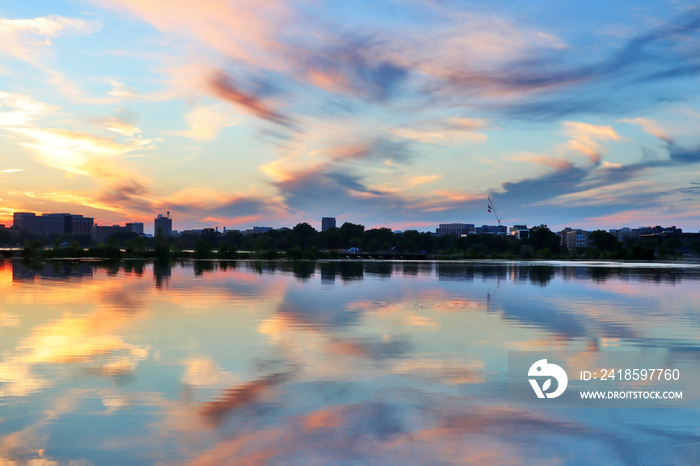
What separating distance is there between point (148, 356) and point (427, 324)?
11.8m

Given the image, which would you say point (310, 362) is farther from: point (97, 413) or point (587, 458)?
point (587, 458)

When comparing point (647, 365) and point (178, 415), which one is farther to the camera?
point (647, 365)

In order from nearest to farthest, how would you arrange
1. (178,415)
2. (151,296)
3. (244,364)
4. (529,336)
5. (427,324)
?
(178,415) → (244,364) → (529,336) → (427,324) → (151,296)

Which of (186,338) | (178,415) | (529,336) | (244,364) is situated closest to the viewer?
(178,415)

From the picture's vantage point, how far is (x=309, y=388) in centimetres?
1268

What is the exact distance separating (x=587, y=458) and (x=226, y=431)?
257 inches

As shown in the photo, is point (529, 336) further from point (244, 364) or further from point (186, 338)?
point (186, 338)

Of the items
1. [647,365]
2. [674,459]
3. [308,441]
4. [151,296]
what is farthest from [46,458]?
[151,296]

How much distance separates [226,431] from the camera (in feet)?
32.4

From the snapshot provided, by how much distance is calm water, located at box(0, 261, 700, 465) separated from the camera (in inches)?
361

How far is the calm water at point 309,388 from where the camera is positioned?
Result: 30.1ft

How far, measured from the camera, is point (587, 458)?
8.98m

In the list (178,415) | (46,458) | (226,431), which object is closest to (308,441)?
(226,431)

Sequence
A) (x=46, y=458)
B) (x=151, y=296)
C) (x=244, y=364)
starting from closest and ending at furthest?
1. (x=46, y=458)
2. (x=244, y=364)
3. (x=151, y=296)
